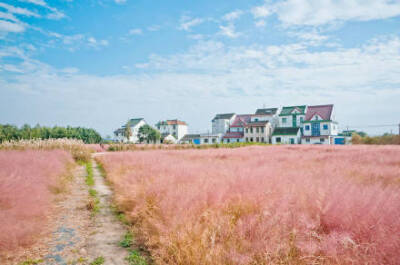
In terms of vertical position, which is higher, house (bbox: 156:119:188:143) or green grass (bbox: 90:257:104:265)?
house (bbox: 156:119:188:143)

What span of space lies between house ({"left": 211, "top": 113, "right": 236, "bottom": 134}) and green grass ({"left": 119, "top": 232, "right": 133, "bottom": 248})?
58.9 metres

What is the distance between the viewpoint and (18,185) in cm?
531

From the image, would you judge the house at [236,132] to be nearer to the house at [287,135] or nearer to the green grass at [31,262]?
the house at [287,135]

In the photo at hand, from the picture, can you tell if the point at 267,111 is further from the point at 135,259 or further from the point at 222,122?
the point at 135,259

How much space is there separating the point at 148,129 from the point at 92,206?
2442 inches

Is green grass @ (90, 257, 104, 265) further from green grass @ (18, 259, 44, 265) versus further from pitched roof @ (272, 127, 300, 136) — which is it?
pitched roof @ (272, 127, 300, 136)

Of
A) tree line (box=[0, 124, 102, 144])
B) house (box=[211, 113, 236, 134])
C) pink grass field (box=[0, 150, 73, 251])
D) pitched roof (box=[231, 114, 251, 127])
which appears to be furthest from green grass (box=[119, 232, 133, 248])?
house (box=[211, 113, 236, 134])

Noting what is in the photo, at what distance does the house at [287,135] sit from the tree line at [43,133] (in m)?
41.1

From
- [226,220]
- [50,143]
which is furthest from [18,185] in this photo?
[50,143]

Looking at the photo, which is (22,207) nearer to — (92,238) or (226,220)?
(92,238)

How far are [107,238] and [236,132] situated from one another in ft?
185

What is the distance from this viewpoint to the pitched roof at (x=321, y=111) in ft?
162

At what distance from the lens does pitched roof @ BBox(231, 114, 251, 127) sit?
5968cm

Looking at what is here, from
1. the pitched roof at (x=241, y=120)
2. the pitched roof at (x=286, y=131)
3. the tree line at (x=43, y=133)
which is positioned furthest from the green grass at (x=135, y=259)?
the pitched roof at (x=241, y=120)
